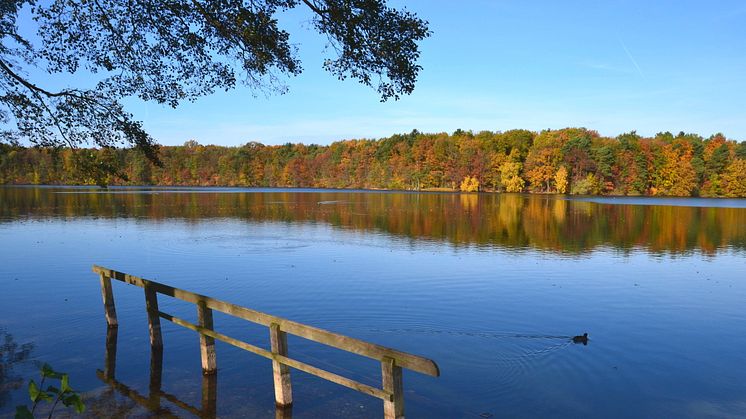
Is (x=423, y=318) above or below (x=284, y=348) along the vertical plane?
below

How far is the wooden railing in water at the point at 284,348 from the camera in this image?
809 centimetres

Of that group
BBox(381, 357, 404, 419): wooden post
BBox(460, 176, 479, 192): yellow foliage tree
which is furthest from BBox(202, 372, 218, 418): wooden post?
BBox(460, 176, 479, 192): yellow foliage tree

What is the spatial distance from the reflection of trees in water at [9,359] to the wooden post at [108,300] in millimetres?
2032

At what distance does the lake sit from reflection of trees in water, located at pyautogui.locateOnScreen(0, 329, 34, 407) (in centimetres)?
6

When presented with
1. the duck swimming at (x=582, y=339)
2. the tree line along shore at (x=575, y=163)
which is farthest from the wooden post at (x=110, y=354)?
the tree line along shore at (x=575, y=163)

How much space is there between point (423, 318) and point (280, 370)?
8.31 m

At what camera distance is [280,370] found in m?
10.5

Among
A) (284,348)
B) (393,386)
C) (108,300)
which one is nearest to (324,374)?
(284,348)

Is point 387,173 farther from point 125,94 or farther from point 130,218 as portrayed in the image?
point 125,94

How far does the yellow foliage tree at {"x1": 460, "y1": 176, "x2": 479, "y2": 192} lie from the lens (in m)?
152

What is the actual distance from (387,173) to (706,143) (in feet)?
297

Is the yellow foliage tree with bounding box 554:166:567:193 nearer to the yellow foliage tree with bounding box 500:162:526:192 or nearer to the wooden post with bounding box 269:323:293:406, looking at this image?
the yellow foliage tree with bounding box 500:162:526:192

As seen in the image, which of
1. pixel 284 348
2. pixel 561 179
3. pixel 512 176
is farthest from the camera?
pixel 512 176

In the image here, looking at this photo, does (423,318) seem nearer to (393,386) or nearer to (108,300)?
(108,300)
